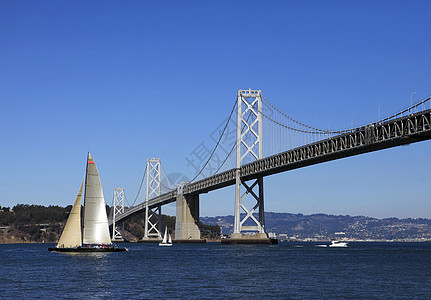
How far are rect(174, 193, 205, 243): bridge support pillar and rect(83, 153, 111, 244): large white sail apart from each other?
135 feet

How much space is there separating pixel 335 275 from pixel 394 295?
27.0 feet

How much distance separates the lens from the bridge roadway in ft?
153

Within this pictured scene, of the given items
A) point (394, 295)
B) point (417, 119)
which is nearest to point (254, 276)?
point (394, 295)

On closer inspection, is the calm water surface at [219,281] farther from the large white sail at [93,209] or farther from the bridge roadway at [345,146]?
the large white sail at [93,209]

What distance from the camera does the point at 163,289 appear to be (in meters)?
27.7

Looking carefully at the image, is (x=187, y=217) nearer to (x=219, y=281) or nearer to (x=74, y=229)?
(x=74, y=229)

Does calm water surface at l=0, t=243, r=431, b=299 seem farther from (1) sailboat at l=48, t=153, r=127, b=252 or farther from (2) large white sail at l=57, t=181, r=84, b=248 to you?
(1) sailboat at l=48, t=153, r=127, b=252

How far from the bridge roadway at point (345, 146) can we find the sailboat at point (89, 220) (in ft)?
65.4

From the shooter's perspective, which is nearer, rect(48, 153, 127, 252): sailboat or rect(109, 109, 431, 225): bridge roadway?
rect(109, 109, 431, 225): bridge roadway

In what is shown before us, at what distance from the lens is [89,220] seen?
54031 millimetres

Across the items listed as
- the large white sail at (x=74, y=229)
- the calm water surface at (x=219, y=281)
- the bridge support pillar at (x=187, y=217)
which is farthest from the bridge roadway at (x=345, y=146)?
the large white sail at (x=74, y=229)

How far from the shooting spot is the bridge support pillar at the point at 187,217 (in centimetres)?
9600

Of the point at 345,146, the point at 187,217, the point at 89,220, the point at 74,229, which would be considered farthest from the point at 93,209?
the point at 187,217

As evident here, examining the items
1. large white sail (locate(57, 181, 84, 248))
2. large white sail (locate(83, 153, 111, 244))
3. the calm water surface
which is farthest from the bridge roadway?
large white sail (locate(57, 181, 84, 248))
